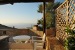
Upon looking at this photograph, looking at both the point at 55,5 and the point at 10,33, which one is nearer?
the point at 10,33

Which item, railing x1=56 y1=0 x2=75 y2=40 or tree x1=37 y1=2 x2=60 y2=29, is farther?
tree x1=37 y1=2 x2=60 y2=29

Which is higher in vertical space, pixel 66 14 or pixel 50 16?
pixel 50 16

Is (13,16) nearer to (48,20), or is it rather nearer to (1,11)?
(1,11)

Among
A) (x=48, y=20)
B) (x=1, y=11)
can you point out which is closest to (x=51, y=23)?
(x=48, y=20)

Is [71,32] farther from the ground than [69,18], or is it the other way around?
[69,18]

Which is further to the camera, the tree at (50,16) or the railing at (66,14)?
the tree at (50,16)

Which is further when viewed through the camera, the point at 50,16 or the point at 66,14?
the point at 50,16

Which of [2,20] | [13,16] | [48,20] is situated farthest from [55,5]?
[2,20]

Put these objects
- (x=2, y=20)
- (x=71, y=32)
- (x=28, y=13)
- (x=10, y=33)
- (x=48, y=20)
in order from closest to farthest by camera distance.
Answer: (x=71, y=32) → (x=10, y=33) → (x=48, y=20) → (x=28, y=13) → (x=2, y=20)

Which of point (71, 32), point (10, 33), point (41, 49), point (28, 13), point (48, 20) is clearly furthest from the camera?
point (28, 13)

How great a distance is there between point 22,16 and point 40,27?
6249 mm

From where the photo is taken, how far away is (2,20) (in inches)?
867

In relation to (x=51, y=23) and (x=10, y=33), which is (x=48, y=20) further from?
(x=10, y=33)

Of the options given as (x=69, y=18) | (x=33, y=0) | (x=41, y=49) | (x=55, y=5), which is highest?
(x=55, y=5)
